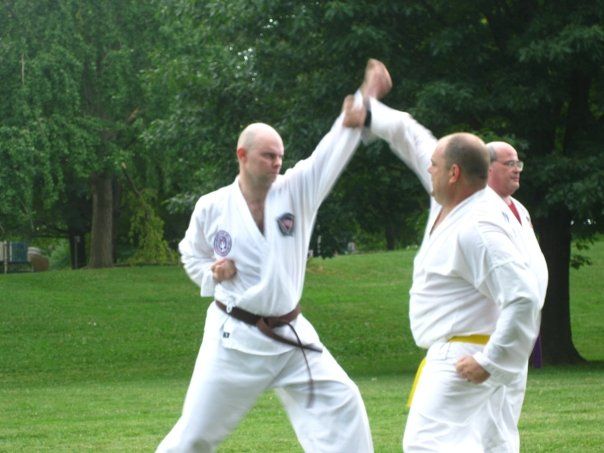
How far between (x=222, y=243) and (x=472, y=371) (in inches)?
79.0

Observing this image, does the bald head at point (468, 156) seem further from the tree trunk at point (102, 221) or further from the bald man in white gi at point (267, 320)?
the tree trunk at point (102, 221)

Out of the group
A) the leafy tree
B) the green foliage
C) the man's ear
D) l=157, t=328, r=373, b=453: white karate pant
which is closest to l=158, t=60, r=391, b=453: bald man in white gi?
l=157, t=328, r=373, b=453: white karate pant

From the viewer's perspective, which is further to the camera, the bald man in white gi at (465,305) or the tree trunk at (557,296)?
the tree trunk at (557,296)

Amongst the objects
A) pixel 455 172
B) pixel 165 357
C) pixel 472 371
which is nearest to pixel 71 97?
pixel 165 357

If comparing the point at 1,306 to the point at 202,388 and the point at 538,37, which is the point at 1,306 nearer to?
the point at 538,37

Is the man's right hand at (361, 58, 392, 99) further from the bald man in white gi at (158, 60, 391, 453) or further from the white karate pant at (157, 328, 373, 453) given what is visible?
the white karate pant at (157, 328, 373, 453)

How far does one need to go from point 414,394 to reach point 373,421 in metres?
6.95

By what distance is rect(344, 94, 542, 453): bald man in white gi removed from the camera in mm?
5840

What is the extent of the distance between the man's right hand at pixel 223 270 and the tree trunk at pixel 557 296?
16.6 metres

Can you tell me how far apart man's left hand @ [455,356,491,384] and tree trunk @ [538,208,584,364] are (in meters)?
17.5

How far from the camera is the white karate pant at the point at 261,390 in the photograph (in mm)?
7043

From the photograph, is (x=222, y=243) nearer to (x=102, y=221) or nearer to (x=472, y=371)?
(x=472, y=371)

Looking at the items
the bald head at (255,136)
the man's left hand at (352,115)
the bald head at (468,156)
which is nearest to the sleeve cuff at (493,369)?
the bald head at (468,156)

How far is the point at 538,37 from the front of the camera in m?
20.3
